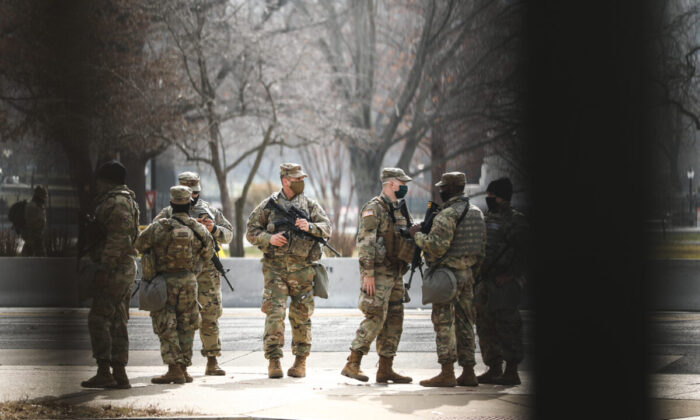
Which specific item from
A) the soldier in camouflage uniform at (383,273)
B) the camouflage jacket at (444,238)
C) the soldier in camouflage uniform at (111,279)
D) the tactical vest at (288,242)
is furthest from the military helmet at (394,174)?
the soldier in camouflage uniform at (111,279)

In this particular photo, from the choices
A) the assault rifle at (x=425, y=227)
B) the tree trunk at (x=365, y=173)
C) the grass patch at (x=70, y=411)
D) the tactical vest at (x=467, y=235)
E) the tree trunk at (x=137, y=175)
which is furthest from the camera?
the tree trunk at (x=365, y=173)

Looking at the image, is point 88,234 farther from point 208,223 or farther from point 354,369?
point 354,369

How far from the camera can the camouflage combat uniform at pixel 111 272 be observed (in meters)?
7.46

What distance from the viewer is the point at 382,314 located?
774 cm

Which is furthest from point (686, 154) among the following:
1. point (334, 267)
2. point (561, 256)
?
point (334, 267)

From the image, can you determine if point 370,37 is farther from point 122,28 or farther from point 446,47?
point 122,28

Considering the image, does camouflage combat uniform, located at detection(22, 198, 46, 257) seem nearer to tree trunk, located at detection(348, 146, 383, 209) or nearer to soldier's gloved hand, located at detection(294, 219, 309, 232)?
soldier's gloved hand, located at detection(294, 219, 309, 232)

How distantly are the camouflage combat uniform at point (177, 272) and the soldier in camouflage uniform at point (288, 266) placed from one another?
0.56 m

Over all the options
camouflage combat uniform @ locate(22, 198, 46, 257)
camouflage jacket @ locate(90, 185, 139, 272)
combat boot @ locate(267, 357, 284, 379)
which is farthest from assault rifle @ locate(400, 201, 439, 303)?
camouflage combat uniform @ locate(22, 198, 46, 257)

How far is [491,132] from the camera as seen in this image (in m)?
16.9

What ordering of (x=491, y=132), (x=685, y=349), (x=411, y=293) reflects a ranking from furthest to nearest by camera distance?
(x=491, y=132) → (x=411, y=293) → (x=685, y=349)

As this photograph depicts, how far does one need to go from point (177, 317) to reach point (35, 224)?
8105mm

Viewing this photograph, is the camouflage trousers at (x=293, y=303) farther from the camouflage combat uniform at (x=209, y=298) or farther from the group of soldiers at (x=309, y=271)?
the camouflage combat uniform at (x=209, y=298)

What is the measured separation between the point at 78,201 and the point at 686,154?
9249 mm
